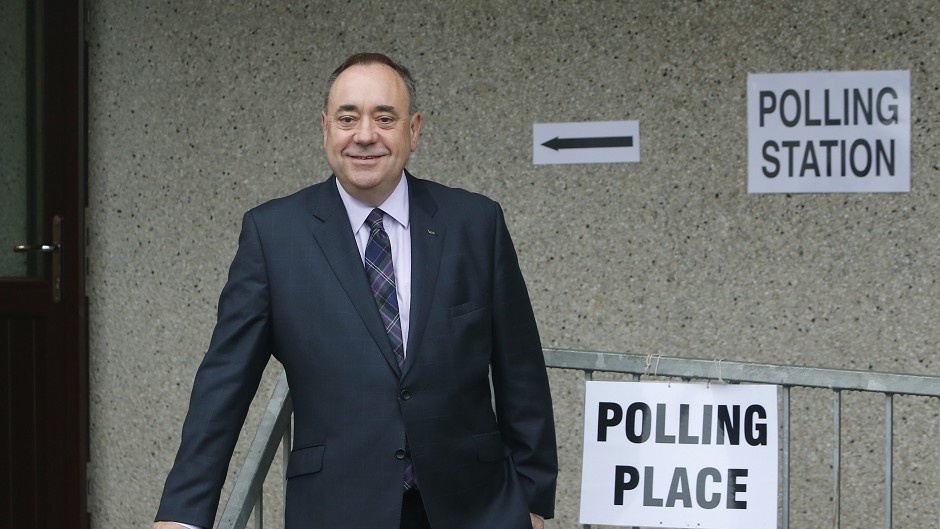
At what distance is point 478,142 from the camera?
3.97 metres

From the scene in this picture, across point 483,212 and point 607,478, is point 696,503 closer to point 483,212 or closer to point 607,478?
point 607,478

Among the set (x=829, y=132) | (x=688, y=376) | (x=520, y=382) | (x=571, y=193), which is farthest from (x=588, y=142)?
(x=520, y=382)

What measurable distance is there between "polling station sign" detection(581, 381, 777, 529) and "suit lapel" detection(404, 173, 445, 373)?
1.97 feet

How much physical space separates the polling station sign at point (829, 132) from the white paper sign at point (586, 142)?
1.32 ft

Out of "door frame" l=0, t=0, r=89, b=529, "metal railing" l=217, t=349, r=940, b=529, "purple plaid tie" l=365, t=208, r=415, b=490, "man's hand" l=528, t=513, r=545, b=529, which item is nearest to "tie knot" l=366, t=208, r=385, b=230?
"purple plaid tie" l=365, t=208, r=415, b=490

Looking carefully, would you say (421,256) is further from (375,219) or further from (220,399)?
(220,399)

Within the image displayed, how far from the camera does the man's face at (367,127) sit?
207cm

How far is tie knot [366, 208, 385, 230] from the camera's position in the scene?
7.04ft

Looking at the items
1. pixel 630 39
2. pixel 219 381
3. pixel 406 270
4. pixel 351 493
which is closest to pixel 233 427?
pixel 219 381

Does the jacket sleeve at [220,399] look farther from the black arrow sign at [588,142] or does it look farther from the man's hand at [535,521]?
the black arrow sign at [588,142]

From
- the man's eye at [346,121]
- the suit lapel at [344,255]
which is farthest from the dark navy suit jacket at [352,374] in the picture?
the man's eye at [346,121]

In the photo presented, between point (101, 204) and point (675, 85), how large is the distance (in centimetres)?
219

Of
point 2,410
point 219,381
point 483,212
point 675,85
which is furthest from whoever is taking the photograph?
point 2,410

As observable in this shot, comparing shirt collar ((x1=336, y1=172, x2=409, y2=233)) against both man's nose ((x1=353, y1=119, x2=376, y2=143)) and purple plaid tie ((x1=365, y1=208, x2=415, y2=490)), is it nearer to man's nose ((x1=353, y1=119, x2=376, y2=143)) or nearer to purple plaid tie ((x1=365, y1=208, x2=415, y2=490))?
purple plaid tie ((x1=365, y1=208, x2=415, y2=490))
